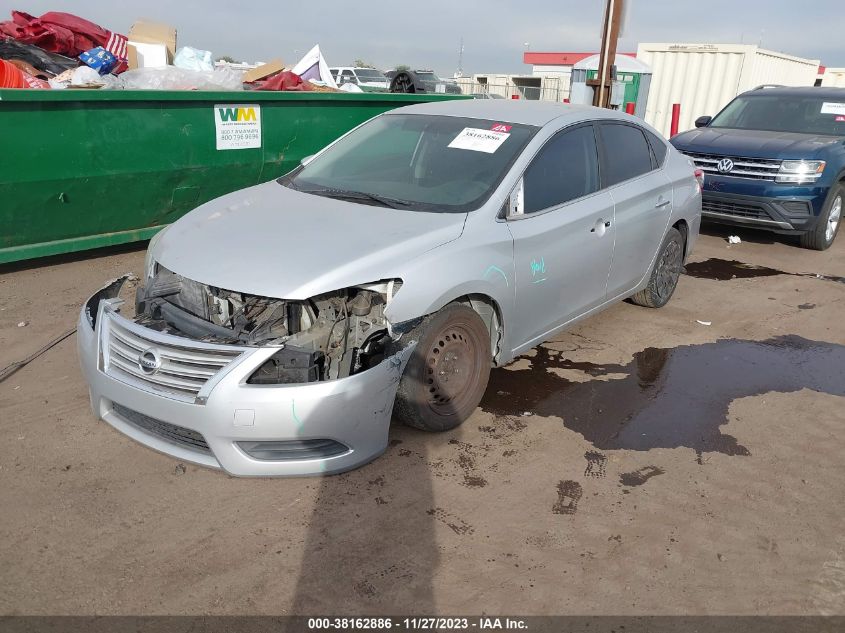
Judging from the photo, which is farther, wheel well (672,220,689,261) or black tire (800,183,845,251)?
black tire (800,183,845,251)

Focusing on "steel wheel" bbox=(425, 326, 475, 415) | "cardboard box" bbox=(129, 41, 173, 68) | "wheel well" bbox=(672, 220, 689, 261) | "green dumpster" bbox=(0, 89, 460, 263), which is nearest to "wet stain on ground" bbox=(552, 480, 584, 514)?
"steel wheel" bbox=(425, 326, 475, 415)

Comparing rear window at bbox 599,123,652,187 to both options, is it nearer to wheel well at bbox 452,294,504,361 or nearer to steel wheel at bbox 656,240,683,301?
steel wheel at bbox 656,240,683,301

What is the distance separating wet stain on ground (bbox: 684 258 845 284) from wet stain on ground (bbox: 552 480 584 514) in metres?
4.36

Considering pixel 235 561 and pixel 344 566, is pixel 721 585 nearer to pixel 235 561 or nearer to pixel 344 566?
pixel 344 566

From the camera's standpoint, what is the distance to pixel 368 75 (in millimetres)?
21859

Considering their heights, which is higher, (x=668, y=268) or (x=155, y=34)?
(x=155, y=34)

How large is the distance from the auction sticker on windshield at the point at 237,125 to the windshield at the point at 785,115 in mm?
6074

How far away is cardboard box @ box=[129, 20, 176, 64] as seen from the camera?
7.41 m

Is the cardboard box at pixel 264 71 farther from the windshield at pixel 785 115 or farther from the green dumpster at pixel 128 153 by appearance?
the windshield at pixel 785 115

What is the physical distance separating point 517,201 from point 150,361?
82.6 inches

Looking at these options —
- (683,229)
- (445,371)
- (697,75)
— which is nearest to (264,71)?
(683,229)

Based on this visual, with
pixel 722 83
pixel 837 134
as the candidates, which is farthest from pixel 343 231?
pixel 722 83

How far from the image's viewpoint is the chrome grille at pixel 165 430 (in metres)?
3.11

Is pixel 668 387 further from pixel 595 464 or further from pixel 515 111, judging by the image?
pixel 515 111
